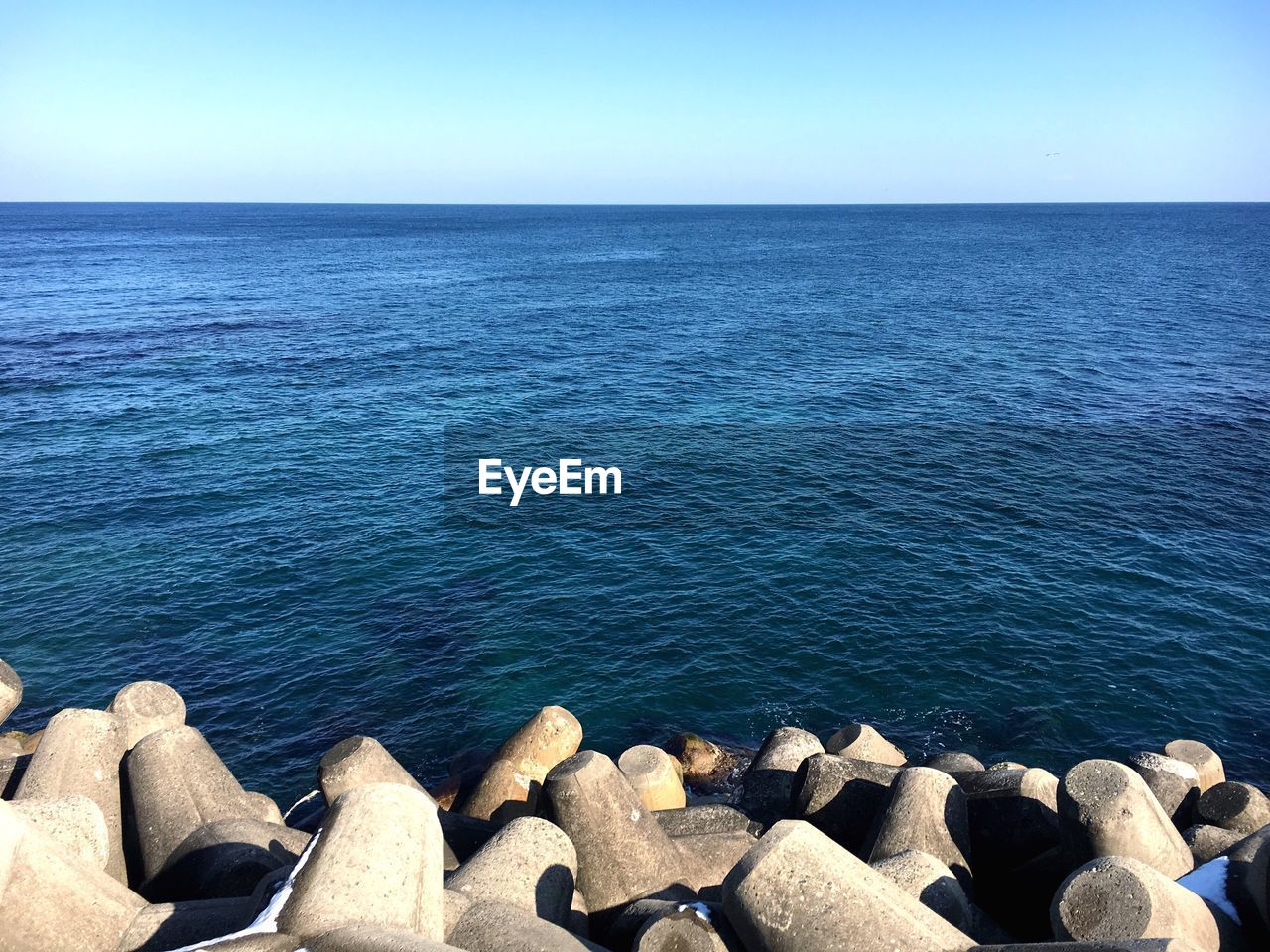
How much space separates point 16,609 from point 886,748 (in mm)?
34968

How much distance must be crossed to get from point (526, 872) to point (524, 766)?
8.58 metres

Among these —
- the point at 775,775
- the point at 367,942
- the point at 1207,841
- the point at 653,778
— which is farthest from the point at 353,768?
the point at 1207,841

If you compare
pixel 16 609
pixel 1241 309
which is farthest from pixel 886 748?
pixel 1241 309

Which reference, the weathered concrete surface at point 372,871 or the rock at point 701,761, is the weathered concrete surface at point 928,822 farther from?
the rock at point 701,761

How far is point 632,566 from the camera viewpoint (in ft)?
135

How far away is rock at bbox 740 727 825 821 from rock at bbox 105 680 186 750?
49.5 feet

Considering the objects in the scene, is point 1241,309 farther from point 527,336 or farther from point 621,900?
point 621,900

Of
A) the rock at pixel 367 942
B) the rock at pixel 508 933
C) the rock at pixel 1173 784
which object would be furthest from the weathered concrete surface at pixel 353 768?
the rock at pixel 1173 784

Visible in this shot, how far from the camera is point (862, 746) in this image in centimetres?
2241

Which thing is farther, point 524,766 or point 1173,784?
point 524,766

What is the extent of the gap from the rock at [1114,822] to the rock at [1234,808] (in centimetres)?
425

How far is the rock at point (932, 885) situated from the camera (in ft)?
46.8

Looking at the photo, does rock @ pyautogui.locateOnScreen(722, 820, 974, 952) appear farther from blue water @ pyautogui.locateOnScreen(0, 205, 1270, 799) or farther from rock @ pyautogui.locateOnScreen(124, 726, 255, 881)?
blue water @ pyautogui.locateOnScreen(0, 205, 1270, 799)

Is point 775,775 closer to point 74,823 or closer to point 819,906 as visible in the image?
point 819,906
